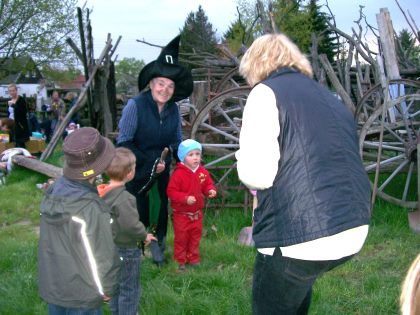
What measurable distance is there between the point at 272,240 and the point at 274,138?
0.41 m

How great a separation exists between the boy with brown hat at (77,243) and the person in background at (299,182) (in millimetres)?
680

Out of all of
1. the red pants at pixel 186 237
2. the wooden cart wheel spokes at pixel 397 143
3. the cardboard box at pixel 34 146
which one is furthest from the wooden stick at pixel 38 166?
the wooden cart wheel spokes at pixel 397 143

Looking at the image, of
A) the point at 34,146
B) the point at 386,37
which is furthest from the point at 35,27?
the point at 386,37

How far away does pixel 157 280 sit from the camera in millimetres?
3840

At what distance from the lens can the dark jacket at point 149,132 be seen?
3.88m

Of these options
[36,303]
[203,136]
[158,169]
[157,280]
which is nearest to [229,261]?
[157,280]

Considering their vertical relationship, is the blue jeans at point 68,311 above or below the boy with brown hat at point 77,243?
below

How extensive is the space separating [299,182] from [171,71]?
216 cm

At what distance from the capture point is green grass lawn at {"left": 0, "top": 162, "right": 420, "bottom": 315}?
3.40 meters

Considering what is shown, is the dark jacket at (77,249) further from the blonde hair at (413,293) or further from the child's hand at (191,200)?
the child's hand at (191,200)

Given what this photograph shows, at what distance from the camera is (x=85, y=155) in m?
2.34

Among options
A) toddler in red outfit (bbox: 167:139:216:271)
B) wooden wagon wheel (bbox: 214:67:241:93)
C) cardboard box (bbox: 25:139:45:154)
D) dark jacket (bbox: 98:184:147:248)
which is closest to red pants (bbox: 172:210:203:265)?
toddler in red outfit (bbox: 167:139:216:271)

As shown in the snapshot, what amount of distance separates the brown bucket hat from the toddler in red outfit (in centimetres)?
164

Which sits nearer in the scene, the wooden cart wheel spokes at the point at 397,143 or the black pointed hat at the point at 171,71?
the black pointed hat at the point at 171,71
